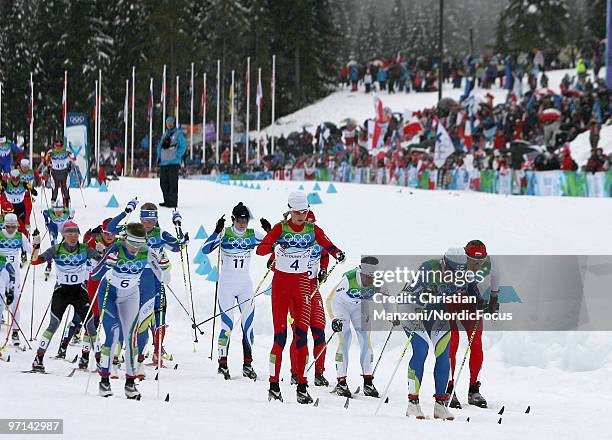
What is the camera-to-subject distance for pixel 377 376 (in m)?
12.5

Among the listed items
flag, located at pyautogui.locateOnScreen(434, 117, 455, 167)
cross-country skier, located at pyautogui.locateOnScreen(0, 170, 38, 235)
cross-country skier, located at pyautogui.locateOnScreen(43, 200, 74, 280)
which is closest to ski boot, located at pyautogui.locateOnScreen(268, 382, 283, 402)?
cross-country skier, located at pyautogui.locateOnScreen(43, 200, 74, 280)

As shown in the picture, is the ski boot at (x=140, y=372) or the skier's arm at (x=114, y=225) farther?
the skier's arm at (x=114, y=225)

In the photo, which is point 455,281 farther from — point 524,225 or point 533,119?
point 533,119

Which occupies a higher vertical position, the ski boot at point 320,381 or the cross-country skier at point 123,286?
the cross-country skier at point 123,286

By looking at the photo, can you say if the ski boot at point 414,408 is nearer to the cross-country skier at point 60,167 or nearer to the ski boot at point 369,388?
the ski boot at point 369,388

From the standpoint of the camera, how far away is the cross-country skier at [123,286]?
32.1ft

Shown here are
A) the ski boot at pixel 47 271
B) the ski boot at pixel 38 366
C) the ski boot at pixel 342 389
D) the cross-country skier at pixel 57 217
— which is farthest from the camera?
the ski boot at pixel 47 271

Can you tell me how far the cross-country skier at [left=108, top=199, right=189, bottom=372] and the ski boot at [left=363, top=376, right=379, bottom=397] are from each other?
2311mm

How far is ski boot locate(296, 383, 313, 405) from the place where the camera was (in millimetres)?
9711

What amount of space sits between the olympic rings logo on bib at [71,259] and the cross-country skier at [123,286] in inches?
72.3

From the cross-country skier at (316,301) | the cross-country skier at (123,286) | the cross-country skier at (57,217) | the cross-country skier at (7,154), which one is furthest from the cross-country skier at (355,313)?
the cross-country skier at (7,154)

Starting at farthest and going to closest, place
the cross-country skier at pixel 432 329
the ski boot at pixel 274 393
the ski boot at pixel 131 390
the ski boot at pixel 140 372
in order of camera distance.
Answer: the ski boot at pixel 140 372
the ski boot at pixel 274 393
the cross-country skier at pixel 432 329
the ski boot at pixel 131 390

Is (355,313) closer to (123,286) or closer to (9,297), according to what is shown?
(123,286)

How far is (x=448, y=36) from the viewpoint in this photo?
4806 inches
